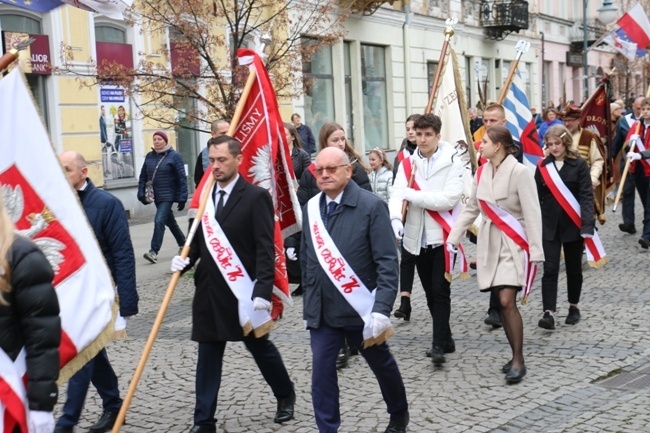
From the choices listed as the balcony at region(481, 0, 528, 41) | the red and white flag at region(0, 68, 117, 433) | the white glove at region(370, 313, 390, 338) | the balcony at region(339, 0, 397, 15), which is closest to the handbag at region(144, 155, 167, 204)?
the white glove at region(370, 313, 390, 338)

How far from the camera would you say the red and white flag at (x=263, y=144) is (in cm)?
668

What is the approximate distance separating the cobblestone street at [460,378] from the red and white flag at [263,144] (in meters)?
0.87

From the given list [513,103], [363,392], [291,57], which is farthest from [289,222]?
[291,57]

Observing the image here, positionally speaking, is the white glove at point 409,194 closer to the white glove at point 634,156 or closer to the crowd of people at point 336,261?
the crowd of people at point 336,261

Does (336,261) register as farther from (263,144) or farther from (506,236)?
(506,236)

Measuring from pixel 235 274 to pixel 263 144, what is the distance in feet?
4.09

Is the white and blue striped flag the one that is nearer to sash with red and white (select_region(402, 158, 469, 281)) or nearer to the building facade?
the building facade

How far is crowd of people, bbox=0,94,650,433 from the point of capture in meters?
5.45

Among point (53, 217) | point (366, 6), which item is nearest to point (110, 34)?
point (366, 6)

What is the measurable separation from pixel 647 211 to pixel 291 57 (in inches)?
199

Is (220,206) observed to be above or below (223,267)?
above

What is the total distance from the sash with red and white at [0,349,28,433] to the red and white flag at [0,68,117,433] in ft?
2.52

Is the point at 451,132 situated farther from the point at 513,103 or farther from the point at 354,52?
the point at 354,52

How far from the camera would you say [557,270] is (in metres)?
8.69
